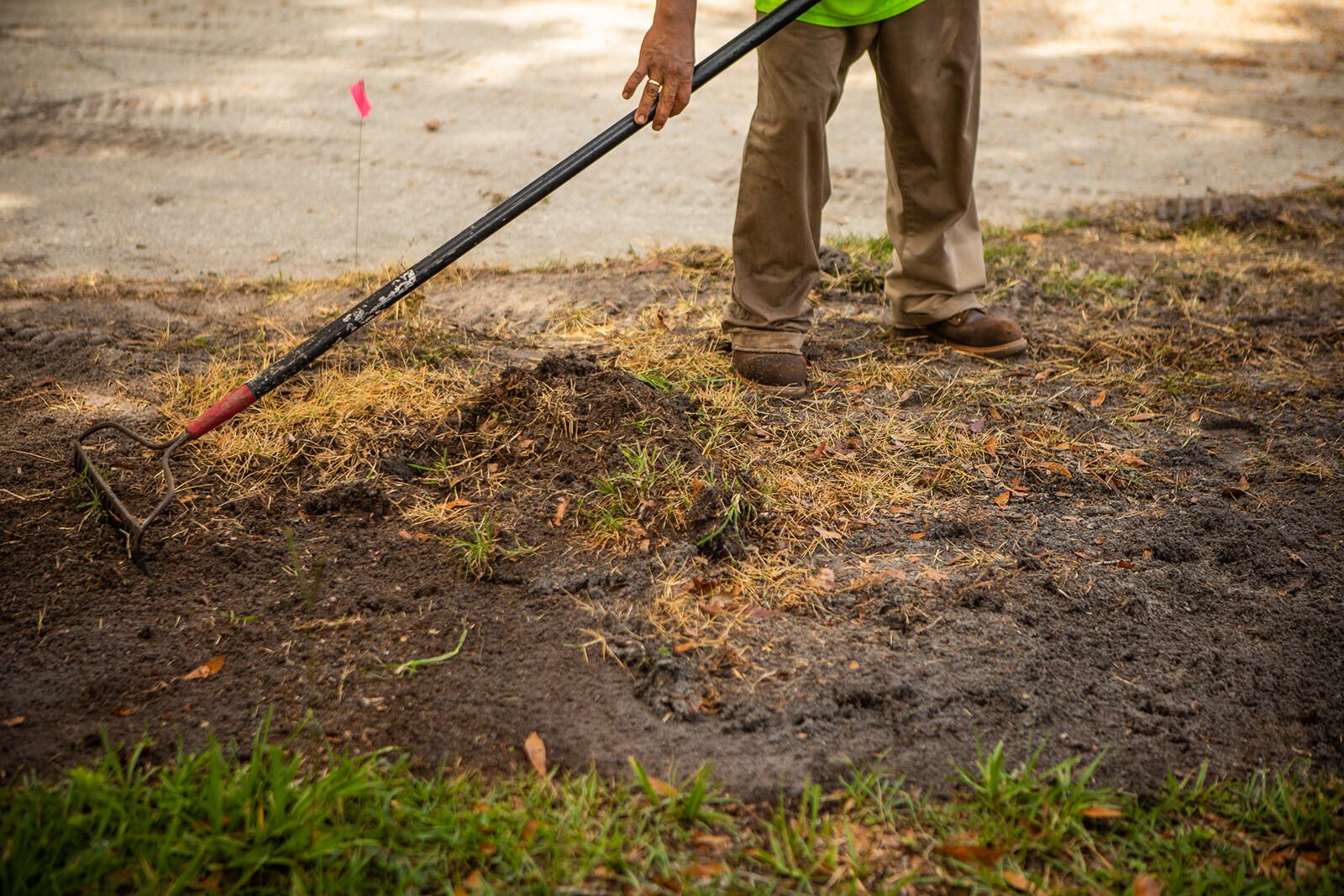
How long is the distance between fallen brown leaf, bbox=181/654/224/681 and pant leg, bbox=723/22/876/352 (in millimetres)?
1792

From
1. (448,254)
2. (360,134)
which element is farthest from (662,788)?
(360,134)

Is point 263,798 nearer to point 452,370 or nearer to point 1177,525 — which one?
point 452,370

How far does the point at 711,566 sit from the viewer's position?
199cm

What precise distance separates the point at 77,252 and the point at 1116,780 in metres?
4.47

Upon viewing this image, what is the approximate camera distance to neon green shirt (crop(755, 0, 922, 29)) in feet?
8.03

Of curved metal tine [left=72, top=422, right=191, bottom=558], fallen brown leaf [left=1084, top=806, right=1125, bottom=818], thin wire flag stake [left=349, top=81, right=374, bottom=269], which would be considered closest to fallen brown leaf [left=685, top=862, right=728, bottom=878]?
fallen brown leaf [left=1084, top=806, right=1125, bottom=818]

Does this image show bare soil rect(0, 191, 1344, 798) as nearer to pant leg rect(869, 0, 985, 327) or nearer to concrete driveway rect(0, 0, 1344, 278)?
pant leg rect(869, 0, 985, 327)

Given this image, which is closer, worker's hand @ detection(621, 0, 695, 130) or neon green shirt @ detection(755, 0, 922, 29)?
worker's hand @ detection(621, 0, 695, 130)

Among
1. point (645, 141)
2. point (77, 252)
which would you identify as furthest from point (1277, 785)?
point (645, 141)

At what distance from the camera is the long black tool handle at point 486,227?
2.21 m

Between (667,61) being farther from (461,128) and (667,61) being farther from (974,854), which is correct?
(461,128)

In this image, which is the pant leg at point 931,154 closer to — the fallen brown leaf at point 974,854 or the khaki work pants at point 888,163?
the khaki work pants at point 888,163

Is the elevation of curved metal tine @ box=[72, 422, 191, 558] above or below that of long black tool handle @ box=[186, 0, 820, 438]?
below

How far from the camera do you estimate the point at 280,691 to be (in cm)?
163
